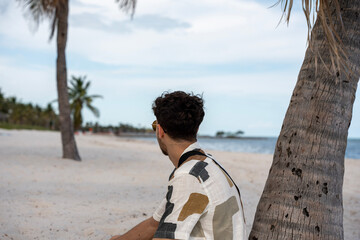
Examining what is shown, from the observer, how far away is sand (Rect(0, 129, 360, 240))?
4.05 m

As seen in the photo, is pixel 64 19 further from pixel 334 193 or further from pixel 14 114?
pixel 14 114

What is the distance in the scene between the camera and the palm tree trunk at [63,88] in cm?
1005

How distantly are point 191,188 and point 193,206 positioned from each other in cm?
8

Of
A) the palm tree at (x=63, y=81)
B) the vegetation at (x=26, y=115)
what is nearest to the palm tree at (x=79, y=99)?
the vegetation at (x=26, y=115)

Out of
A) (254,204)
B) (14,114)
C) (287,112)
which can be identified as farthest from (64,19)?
(14,114)

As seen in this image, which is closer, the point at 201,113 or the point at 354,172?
the point at 201,113

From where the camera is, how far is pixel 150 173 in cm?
880

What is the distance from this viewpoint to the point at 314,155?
2.42 metres

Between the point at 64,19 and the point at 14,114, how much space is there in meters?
53.0

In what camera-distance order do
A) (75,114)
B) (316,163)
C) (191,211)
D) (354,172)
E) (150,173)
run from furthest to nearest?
(75,114)
(354,172)
(150,173)
(316,163)
(191,211)

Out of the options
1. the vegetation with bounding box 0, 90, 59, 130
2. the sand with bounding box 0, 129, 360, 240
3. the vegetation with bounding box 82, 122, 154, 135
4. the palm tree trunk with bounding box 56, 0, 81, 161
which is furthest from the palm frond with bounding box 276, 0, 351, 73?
the vegetation with bounding box 82, 122, 154, 135

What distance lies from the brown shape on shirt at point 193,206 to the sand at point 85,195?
2360 millimetres

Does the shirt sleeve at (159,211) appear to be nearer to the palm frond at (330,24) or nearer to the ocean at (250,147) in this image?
the palm frond at (330,24)

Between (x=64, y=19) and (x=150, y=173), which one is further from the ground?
(x=64, y=19)
